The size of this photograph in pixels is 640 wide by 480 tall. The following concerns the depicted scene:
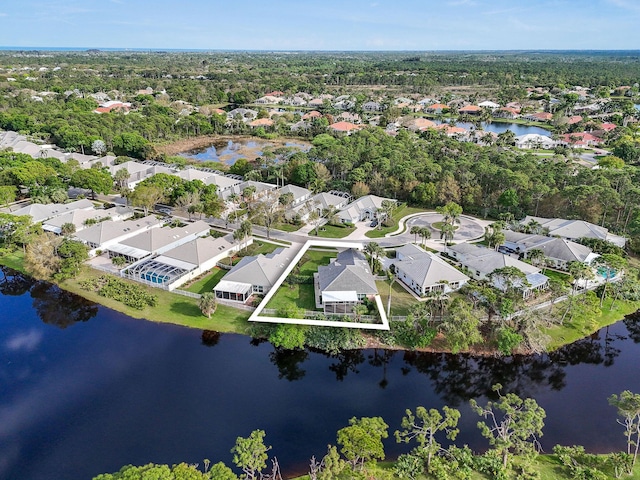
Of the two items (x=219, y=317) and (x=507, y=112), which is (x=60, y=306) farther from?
(x=507, y=112)

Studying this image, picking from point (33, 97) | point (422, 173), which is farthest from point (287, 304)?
point (33, 97)

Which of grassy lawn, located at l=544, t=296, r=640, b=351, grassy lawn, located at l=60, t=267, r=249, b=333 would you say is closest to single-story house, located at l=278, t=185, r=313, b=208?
grassy lawn, located at l=60, t=267, r=249, b=333

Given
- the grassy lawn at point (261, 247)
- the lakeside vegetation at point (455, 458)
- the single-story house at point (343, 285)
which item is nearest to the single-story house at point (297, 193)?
the grassy lawn at point (261, 247)

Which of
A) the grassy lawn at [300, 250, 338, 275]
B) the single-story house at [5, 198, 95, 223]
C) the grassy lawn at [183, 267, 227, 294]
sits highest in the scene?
the single-story house at [5, 198, 95, 223]

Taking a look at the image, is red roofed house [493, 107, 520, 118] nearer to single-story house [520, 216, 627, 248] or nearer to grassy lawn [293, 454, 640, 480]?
single-story house [520, 216, 627, 248]

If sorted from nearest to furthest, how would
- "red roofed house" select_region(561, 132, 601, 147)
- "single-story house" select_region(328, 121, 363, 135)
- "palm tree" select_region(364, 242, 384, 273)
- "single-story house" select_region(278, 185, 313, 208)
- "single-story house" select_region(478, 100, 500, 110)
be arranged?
1. "palm tree" select_region(364, 242, 384, 273)
2. "single-story house" select_region(278, 185, 313, 208)
3. "red roofed house" select_region(561, 132, 601, 147)
4. "single-story house" select_region(328, 121, 363, 135)
5. "single-story house" select_region(478, 100, 500, 110)

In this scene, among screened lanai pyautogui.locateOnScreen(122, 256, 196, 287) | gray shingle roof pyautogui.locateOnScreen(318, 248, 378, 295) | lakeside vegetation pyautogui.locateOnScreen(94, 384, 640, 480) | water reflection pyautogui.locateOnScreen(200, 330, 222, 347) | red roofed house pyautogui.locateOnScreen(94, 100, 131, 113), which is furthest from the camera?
red roofed house pyautogui.locateOnScreen(94, 100, 131, 113)

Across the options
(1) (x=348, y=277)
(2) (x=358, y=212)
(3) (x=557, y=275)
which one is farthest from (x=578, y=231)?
(1) (x=348, y=277)
